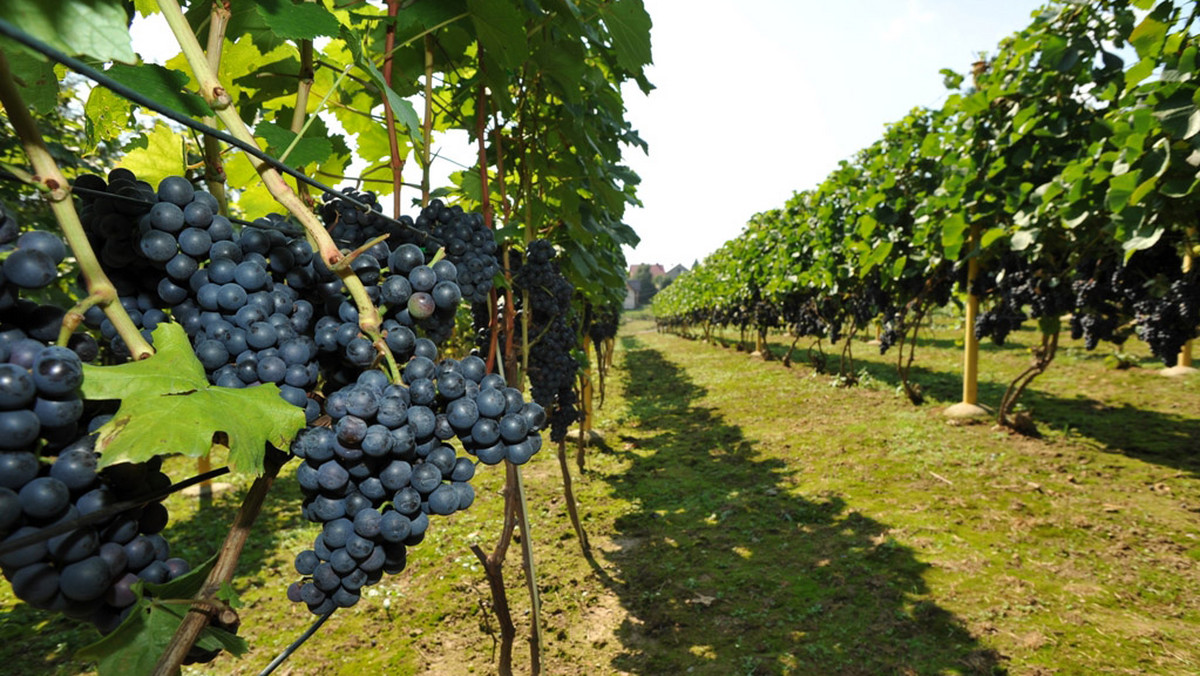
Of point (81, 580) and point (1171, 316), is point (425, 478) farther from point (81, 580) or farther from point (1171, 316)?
point (1171, 316)

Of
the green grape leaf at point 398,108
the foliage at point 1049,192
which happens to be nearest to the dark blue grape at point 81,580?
the green grape leaf at point 398,108

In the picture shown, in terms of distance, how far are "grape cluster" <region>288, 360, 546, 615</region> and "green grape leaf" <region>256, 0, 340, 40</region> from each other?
498mm

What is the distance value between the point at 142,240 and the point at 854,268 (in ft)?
34.9

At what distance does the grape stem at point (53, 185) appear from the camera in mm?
547

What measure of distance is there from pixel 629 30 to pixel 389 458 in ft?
5.55

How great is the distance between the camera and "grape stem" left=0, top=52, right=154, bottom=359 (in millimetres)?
547

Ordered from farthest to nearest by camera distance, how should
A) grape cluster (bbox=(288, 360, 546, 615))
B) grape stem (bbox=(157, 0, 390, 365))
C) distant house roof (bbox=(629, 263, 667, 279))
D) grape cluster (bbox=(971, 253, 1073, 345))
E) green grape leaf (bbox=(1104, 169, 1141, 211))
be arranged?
distant house roof (bbox=(629, 263, 667, 279)) → grape cluster (bbox=(971, 253, 1073, 345)) → green grape leaf (bbox=(1104, 169, 1141, 211)) → grape cluster (bbox=(288, 360, 546, 615)) → grape stem (bbox=(157, 0, 390, 365))

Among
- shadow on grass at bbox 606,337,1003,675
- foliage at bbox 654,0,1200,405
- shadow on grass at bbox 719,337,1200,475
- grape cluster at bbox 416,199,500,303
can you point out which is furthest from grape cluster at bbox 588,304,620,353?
shadow on grass at bbox 719,337,1200,475

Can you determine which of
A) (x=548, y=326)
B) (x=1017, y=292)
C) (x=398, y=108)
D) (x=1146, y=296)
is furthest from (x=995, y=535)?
(x=398, y=108)

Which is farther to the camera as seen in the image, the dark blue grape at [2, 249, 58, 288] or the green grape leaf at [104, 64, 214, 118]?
the green grape leaf at [104, 64, 214, 118]

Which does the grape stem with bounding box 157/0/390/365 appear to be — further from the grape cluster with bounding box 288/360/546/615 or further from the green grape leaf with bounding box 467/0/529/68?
the green grape leaf with bounding box 467/0/529/68

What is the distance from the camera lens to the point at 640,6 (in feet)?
6.00

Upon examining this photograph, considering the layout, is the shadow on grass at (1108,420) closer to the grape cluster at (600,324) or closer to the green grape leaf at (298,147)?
the grape cluster at (600,324)

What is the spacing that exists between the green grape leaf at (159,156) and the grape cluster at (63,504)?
61 centimetres
